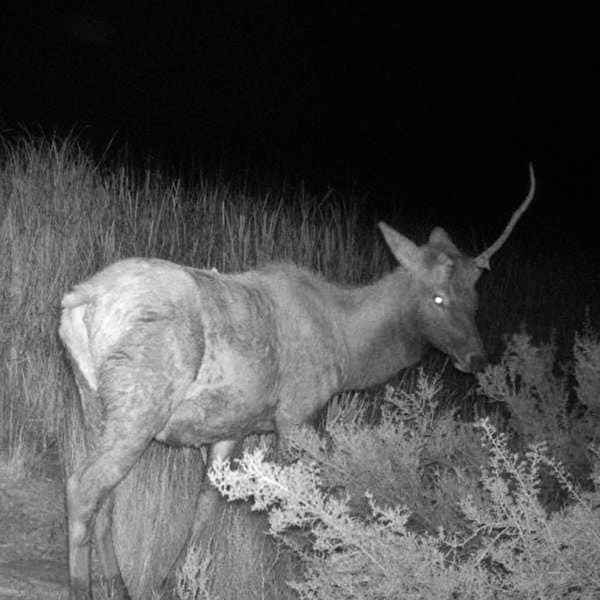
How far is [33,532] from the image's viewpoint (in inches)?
197

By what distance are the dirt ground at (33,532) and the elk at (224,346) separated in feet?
0.73

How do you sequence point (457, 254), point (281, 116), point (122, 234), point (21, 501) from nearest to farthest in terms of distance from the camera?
point (21, 501) < point (457, 254) < point (122, 234) < point (281, 116)

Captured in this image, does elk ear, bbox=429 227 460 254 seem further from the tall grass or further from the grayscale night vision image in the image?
the tall grass

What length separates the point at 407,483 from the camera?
4.51 m

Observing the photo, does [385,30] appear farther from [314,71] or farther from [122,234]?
[122,234]

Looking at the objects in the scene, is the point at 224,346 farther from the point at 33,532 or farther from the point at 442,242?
the point at 442,242

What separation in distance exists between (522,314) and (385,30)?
3330 cm

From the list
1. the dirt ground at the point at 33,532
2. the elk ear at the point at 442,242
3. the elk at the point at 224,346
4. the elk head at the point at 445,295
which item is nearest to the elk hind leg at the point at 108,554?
the elk at the point at 224,346

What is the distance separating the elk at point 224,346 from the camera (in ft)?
14.2

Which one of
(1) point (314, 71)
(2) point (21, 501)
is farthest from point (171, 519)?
(1) point (314, 71)

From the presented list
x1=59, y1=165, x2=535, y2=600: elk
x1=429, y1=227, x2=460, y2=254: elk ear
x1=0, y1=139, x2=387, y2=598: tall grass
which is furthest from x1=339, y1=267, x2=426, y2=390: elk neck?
x1=0, y1=139, x2=387, y2=598: tall grass

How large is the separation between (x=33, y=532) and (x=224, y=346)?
136 centimetres

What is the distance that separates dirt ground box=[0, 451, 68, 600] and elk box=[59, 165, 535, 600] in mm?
221

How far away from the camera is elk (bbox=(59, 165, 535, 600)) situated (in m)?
4.34
